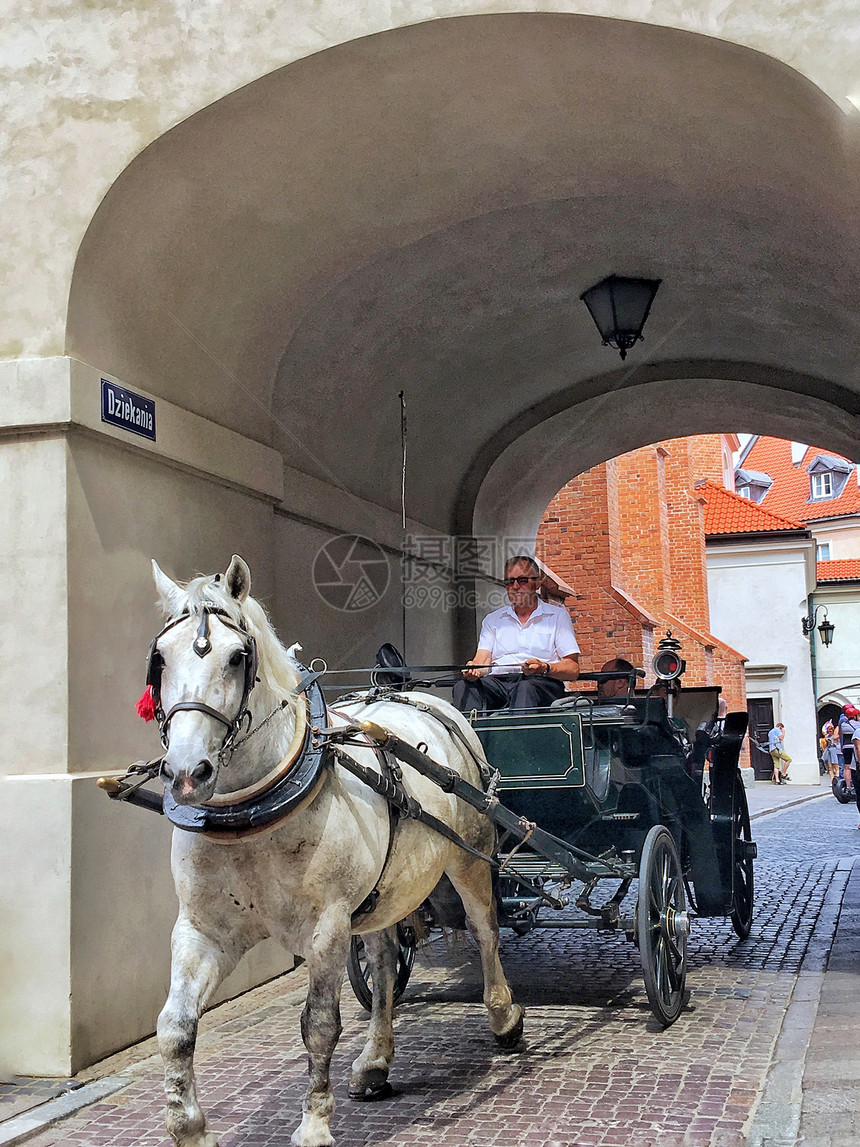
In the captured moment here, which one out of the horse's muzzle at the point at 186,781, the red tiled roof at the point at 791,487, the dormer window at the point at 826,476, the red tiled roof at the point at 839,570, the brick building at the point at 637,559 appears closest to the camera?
the horse's muzzle at the point at 186,781

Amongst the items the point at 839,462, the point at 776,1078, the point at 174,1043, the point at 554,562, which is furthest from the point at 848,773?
the point at 839,462

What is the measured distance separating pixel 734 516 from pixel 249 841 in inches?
1331

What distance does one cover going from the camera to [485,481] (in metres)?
11.2

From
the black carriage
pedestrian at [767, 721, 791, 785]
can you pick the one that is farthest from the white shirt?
pedestrian at [767, 721, 791, 785]

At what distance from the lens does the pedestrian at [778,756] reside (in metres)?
32.4

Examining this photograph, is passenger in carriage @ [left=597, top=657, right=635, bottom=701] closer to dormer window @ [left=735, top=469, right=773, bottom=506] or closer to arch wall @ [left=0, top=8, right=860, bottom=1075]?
arch wall @ [left=0, top=8, right=860, bottom=1075]

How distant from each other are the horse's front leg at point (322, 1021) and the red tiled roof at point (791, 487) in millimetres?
44913

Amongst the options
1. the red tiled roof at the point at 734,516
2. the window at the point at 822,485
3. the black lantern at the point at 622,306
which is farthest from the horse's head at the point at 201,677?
the window at the point at 822,485

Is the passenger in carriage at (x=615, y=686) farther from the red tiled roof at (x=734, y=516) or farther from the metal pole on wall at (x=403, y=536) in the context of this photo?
the red tiled roof at (x=734, y=516)

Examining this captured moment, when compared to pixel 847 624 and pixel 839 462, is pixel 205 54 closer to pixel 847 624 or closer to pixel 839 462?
pixel 847 624

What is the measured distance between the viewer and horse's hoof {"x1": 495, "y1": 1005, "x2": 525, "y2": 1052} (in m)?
5.10

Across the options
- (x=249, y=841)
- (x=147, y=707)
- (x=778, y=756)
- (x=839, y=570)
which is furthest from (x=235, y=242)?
(x=839, y=570)

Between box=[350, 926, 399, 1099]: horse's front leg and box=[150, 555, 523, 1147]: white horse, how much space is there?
0.49 m

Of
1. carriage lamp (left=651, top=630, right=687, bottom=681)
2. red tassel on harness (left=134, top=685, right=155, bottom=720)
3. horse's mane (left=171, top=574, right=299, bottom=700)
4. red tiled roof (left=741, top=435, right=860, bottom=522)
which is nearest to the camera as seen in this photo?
horse's mane (left=171, top=574, right=299, bottom=700)
